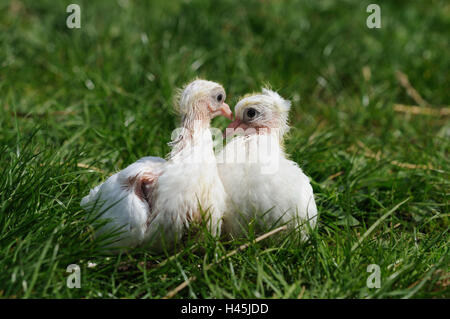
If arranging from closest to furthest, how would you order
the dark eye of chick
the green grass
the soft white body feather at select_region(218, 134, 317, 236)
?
the green grass → the soft white body feather at select_region(218, 134, 317, 236) → the dark eye of chick

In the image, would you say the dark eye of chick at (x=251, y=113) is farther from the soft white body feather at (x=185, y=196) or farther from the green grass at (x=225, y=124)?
the green grass at (x=225, y=124)

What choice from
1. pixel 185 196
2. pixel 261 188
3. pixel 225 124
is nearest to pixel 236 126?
pixel 261 188

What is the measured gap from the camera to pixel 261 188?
2.90 metres

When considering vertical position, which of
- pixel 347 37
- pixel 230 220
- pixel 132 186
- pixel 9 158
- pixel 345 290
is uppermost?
pixel 347 37

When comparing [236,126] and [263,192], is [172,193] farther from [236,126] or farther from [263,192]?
[236,126]

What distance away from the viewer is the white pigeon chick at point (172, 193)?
110 inches

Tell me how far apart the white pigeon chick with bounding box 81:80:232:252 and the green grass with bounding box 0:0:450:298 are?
12 cm

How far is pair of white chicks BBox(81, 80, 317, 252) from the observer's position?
279 centimetres

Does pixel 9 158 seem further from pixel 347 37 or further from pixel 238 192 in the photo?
pixel 347 37

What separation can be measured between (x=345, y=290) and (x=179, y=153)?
3.79ft

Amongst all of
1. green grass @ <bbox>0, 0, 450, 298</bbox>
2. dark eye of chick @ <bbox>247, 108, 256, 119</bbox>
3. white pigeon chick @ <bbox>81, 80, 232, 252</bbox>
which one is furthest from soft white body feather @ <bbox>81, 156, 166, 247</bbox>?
dark eye of chick @ <bbox>247, 108, 256, 119</bbox>

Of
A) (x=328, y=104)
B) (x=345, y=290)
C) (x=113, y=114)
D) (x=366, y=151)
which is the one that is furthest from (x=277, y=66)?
(x=345, y=290)

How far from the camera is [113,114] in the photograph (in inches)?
175

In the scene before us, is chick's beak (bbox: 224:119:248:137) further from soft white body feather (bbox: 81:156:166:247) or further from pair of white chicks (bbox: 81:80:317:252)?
soft white body feather (bbox: 81:156:166:247)
